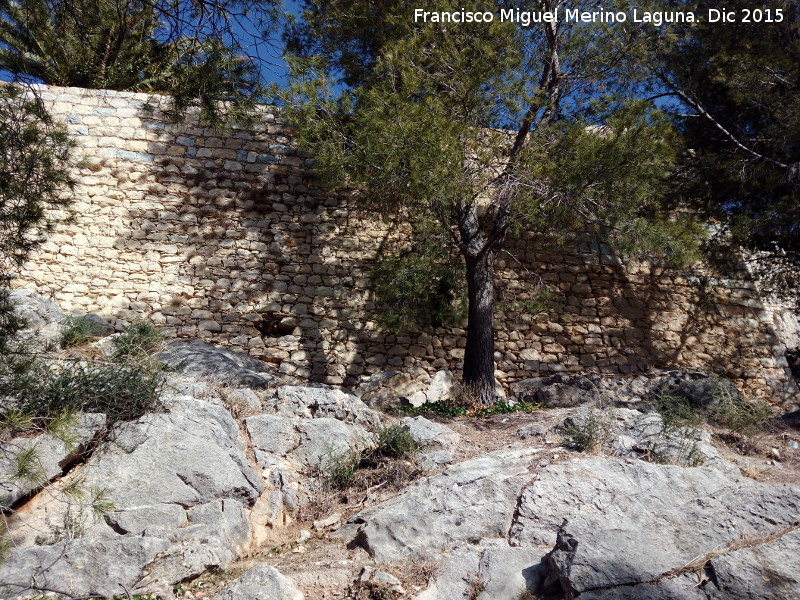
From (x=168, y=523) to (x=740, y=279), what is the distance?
907cm

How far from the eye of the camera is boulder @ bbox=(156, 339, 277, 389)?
674 centimetres

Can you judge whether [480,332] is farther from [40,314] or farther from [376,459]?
[40,314]

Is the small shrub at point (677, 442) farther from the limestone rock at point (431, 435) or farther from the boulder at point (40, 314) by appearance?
the boulder at point (40, 314)

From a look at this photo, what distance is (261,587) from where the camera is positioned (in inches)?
140

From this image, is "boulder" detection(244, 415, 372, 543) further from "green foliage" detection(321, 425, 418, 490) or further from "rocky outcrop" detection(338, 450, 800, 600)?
"rocky outcrop" detection(338, 450, 800, 600)

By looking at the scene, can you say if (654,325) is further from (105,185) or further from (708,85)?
(105,185)

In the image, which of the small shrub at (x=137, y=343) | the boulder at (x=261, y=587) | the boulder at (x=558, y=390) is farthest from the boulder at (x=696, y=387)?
the small shrub at (x=137, y=343)

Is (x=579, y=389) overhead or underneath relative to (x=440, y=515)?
overhead

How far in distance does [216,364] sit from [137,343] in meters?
1.35

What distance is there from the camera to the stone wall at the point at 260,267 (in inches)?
336

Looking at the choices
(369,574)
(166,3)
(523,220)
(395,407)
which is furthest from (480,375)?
(166,3)

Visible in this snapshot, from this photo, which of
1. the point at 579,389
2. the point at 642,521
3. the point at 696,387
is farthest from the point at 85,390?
the point at 696,387

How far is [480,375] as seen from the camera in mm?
7867

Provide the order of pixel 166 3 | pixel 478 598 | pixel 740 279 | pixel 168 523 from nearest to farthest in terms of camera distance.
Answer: pixel 478 598, pixel 168 523, pixel 166 3, pixel 740 279
